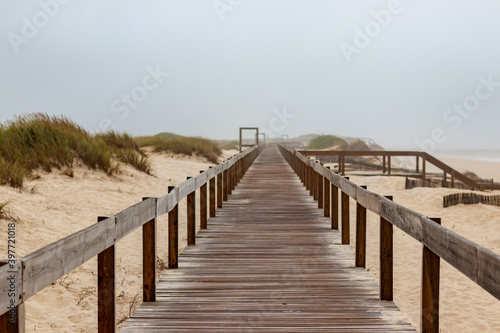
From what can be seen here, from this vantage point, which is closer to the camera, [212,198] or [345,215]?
[345,215]

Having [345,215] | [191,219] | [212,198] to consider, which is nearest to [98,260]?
[191,219]

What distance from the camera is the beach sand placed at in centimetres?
616

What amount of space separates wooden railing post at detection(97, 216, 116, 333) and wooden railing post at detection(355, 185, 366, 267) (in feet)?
9.84

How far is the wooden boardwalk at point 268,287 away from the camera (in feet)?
12.4

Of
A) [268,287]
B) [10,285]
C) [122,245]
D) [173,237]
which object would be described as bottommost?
[122,245]

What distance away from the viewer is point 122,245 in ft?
31.0

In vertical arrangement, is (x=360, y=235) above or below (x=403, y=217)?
below

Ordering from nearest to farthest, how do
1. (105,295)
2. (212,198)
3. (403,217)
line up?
(105,295) < (403,217) < (212,198)

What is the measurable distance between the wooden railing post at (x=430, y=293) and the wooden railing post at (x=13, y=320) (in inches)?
97.3

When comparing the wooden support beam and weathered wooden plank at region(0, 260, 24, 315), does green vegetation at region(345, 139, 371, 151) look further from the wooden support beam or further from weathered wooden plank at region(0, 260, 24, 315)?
weathered wooden plank at region(0, 260, 24, 315)

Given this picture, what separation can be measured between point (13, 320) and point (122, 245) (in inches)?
296

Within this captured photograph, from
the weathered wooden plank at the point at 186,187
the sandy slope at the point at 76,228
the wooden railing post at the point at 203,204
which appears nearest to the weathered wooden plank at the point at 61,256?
the weathered wooden plank at the point at 186,187

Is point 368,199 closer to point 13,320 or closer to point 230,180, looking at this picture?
point 13,320

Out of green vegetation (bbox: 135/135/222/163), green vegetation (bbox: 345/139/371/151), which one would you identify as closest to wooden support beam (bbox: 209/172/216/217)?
green vegetation (bbox: 135/135/222/163)
